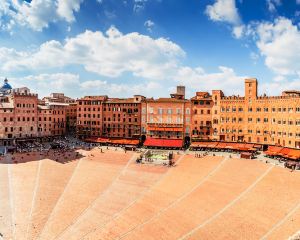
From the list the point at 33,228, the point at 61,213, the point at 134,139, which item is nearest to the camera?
the point at 33,228

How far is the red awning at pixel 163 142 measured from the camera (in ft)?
279

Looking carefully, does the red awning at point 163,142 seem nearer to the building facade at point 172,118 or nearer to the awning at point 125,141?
the building facade at point 172,118

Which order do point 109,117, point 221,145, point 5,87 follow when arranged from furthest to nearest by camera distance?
point 5,87
point 109,117
point 221,145

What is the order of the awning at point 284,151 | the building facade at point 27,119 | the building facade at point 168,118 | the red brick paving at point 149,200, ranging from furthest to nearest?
the building facade at point 27,119 → the building facade at point 168,118 → the awning at point 284,151 → the red brick paving at point 149,200

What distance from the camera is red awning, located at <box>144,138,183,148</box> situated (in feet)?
279

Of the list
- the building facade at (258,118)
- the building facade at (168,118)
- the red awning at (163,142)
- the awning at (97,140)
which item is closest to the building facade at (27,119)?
the awning at (97,140)

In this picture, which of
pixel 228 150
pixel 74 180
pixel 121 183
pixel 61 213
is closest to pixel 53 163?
pixel 74 180

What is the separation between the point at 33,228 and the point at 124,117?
55.9 metres

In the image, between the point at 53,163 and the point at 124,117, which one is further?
the point at 124,117

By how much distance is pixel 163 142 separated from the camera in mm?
87000

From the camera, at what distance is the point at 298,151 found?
69750 mm

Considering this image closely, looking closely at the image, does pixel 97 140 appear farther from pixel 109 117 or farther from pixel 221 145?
pixel 221 145

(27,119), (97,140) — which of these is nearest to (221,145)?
(97,140)

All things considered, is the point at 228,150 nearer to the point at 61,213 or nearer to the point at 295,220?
the point at 295,220
